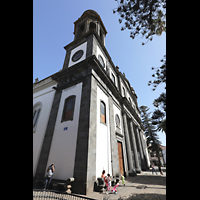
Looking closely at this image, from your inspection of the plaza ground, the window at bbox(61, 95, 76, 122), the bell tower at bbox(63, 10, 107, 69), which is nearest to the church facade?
the window at bbox(61, 95, 76, 122)

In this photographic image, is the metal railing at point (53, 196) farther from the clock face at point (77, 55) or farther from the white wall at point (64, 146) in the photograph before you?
the clock face at point (77, 55)

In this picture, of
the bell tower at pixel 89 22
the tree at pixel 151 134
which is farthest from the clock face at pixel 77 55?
the tree at pixel 151 134

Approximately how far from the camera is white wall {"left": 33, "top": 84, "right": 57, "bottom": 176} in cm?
997

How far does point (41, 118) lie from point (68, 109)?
3937mm

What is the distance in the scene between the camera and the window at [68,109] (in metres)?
10.0

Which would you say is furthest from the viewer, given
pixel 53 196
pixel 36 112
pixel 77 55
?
pixel 77 55

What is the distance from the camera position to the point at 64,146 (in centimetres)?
856

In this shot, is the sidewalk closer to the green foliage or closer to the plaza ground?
the plaza ground

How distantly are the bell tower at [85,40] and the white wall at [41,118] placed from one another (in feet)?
13.7

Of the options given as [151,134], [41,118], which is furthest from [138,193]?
[151,134]

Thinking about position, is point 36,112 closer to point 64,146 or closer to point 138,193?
point 64,146
